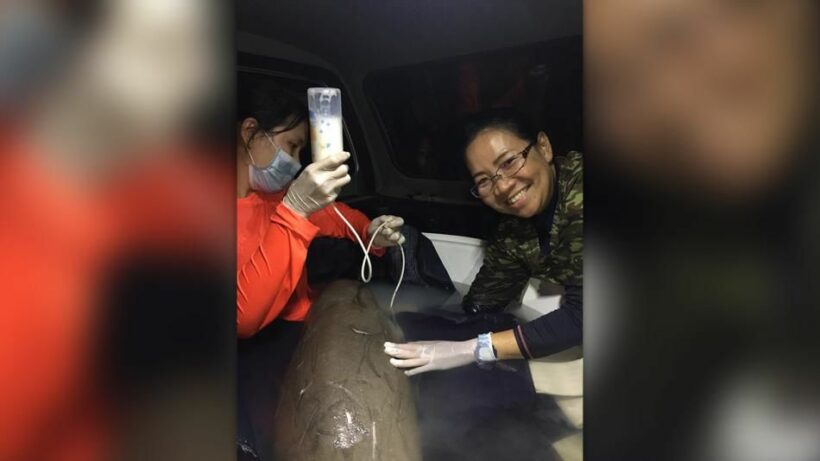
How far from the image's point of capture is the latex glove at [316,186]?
1.04m

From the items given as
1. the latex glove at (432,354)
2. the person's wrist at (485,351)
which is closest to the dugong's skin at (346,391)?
the latex glove at (432,354)

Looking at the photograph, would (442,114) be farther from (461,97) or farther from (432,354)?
(432,354)

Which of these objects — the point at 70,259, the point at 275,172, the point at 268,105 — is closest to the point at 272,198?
the point at 275,172

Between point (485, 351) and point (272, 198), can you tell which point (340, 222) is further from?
point (485, 351)

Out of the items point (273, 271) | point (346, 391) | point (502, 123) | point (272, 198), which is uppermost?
point (502, 123)

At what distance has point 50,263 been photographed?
3.11ft

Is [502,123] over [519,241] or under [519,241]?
over

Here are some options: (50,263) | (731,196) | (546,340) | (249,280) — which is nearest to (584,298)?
(546,340)

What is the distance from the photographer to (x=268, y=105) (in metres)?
1.05

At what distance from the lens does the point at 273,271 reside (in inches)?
41.8

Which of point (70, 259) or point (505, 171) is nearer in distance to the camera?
point (70, 259)

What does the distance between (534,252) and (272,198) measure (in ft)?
1.59

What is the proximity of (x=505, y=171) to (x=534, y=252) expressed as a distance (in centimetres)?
16

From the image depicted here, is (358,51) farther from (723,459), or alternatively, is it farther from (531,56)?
(723,459)
